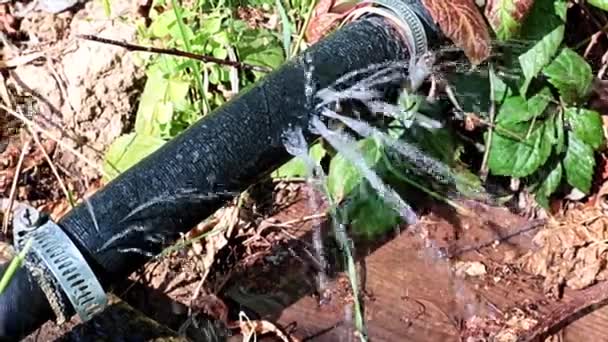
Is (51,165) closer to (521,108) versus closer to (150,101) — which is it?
(150,101)

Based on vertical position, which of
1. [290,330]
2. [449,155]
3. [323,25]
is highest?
[323,25]

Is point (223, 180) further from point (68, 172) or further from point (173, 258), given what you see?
point (68, 172)

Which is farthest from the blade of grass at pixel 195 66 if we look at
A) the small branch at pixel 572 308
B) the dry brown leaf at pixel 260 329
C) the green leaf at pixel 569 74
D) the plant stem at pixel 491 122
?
the small branch at pixel 572 308

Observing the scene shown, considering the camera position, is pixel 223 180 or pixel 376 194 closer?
pixel 223 180

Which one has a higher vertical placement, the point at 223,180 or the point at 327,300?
the point at 223,180

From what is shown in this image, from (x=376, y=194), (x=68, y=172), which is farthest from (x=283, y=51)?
(x=68, y=172)

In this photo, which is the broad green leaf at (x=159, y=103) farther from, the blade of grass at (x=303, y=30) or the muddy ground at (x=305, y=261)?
the blade of grass at (x=303, y=30)

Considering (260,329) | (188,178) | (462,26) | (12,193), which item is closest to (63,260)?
(188,178)
